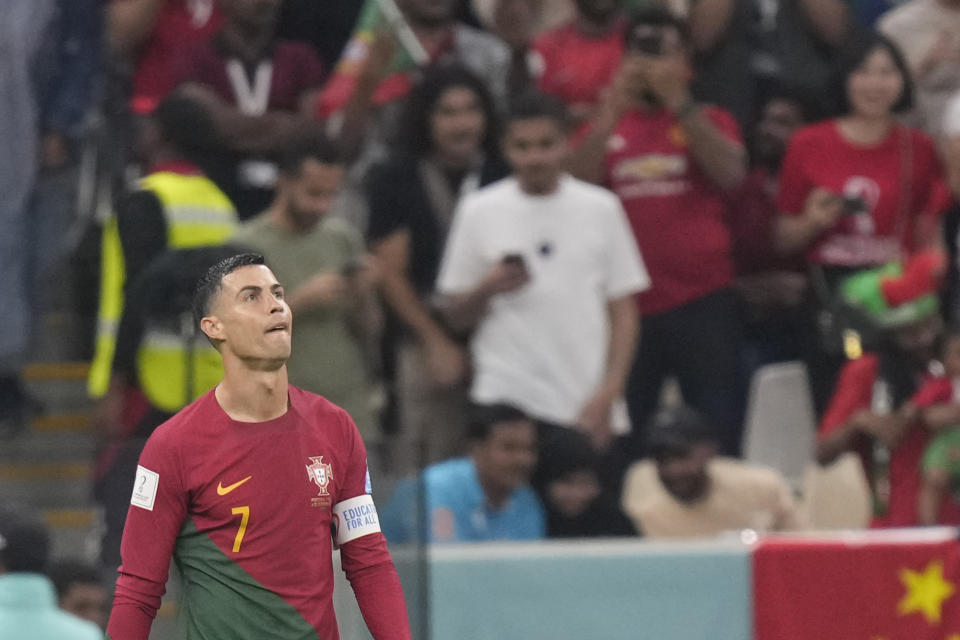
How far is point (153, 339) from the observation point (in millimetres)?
6871

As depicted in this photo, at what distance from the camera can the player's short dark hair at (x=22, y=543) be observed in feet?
15.3

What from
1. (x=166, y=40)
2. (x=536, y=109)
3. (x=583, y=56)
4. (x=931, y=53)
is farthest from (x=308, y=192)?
(x=931, y=53)

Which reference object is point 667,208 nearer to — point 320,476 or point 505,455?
point 505,455

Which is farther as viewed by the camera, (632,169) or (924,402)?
(632,169)

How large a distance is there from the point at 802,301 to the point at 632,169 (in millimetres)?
1022

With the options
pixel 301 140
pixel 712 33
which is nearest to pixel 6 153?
pixel 301 140

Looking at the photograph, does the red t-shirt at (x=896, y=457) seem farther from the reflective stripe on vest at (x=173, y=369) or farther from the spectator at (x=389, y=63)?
the reflective stripe on vest at (x=173, y=369)

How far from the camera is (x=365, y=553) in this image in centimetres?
457

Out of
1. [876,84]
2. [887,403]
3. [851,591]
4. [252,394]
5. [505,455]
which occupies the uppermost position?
[876,84]

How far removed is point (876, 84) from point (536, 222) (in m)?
1.83

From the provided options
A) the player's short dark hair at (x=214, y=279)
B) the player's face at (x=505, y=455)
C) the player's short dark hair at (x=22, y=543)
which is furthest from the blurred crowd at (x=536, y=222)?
the player's short dark hair at (x=214, y=279)

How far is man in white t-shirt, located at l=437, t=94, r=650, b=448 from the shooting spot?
7984 mm

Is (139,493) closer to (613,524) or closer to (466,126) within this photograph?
(613,524)

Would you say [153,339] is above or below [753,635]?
above
